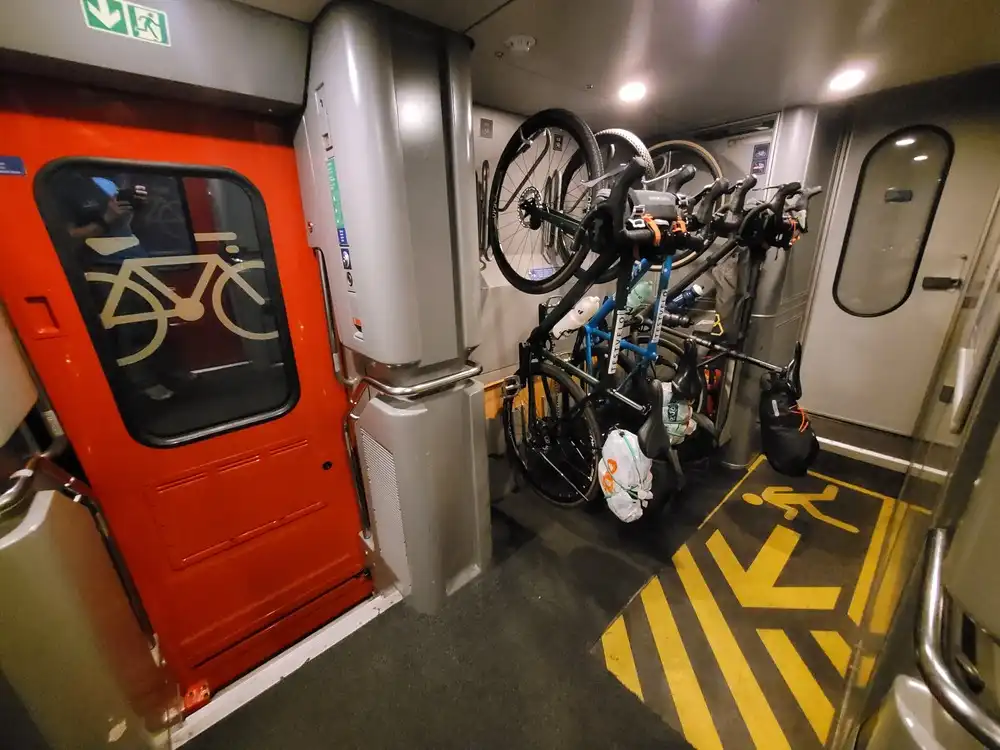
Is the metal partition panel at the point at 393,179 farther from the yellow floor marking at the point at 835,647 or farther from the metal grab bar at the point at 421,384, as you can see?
the yellow floor marking at the point at 835,647

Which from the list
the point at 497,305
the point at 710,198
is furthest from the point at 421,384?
the point at 710,198

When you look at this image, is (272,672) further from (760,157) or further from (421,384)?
(760,157)

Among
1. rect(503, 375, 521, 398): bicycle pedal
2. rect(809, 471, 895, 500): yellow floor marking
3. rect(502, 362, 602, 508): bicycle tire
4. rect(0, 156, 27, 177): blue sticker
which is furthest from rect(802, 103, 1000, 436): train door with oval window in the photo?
rect(0, 156, 27, 177): blue sticker

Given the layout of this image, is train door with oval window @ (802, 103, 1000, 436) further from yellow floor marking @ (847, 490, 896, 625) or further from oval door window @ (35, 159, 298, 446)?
oval door window @ (35, 159, 298, 446)

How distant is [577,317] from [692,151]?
1804 mm

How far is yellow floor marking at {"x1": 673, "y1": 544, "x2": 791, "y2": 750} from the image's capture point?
5.30 feet

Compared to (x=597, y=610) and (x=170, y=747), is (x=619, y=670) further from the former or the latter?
(x=170, y=747)

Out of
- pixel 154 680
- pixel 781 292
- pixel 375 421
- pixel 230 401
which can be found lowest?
pixel 154 680

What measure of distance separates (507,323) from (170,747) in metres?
2.83

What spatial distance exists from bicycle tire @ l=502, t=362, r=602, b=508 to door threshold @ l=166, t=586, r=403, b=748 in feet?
4.02

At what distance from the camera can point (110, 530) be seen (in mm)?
1680

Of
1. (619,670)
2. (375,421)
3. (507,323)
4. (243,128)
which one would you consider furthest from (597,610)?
(243,128)

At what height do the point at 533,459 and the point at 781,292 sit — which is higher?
the point at 781,292

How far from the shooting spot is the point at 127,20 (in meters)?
1.19
